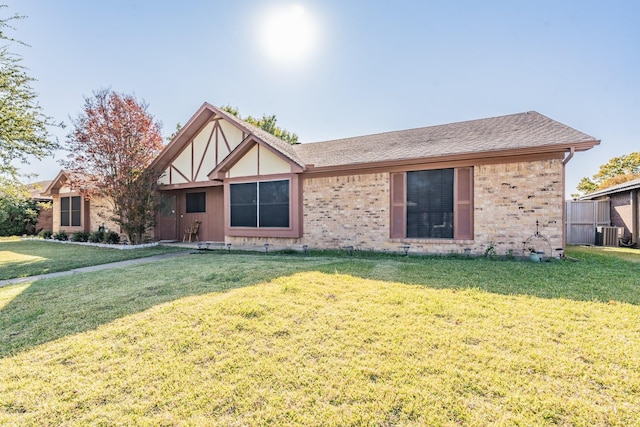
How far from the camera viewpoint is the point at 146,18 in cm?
1001

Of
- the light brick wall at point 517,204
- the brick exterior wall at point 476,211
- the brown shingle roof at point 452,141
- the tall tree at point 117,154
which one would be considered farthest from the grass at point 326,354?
the tall tree at point 117,154

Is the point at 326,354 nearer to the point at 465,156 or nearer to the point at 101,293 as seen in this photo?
the point at 101,293

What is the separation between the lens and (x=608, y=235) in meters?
Answer: 12.9

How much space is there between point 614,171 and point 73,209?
48.5 m

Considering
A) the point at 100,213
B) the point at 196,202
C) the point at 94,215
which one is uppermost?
the point at 196,202

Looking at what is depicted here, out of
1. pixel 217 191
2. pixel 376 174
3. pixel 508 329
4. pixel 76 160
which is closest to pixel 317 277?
pixel 508 329

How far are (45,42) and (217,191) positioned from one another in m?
7.27

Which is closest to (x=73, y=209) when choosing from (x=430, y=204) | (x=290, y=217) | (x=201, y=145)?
(x=201, y=145)

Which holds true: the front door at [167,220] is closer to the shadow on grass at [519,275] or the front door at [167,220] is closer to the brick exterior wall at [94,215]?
the brick exterior wall at [94,215]

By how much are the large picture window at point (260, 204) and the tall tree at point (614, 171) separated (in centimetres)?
3265

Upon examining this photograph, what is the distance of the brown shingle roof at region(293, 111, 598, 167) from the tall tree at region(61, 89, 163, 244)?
6944 mm

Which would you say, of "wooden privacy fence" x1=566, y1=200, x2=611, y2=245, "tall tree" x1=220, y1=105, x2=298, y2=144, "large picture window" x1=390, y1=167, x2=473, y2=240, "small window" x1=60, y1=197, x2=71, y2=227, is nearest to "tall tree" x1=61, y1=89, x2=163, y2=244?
"small window" x1=60, y1=197, x2=71, y2=227

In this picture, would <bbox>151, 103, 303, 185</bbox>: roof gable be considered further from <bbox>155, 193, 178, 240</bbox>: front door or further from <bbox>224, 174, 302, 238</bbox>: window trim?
<bbox>224, 174, 302, 238</bbox>: window trim

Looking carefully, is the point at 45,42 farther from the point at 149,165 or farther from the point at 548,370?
the point at 548,370
